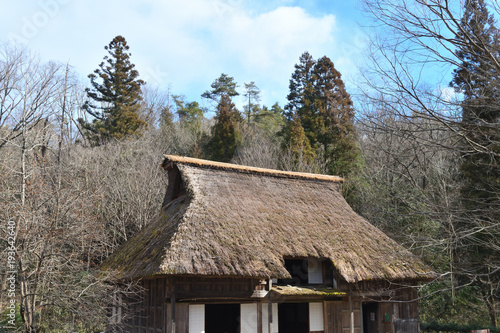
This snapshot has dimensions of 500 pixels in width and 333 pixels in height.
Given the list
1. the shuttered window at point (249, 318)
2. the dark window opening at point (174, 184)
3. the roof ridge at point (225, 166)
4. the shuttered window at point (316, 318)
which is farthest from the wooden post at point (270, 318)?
the dark window opening at point (174, 184)

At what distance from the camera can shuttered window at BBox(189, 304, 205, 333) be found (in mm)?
11039

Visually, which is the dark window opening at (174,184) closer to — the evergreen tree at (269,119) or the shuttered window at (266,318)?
the shuttered window at (266,318)

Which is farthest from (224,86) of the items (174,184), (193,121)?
(174,184)

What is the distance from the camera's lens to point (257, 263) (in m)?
11.1

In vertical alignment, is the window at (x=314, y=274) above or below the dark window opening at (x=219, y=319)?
above

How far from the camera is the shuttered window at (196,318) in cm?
1104

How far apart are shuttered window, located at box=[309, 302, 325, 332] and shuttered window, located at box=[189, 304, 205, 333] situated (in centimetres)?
340

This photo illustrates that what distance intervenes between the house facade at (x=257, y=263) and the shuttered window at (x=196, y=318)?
1.0 inches

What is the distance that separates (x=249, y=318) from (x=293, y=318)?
5262mm

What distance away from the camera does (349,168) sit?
83.1ft

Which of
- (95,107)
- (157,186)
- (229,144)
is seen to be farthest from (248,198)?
(95,107)

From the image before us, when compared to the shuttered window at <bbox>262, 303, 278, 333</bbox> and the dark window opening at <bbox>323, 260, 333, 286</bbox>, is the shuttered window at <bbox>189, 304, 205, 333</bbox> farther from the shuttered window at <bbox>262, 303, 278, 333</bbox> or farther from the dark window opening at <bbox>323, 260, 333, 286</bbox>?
the dark window opening at <bbox>323, 260, 333, 286</bbox>

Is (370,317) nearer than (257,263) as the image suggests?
No

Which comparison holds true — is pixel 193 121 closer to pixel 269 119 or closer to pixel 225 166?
pixel 269 119
